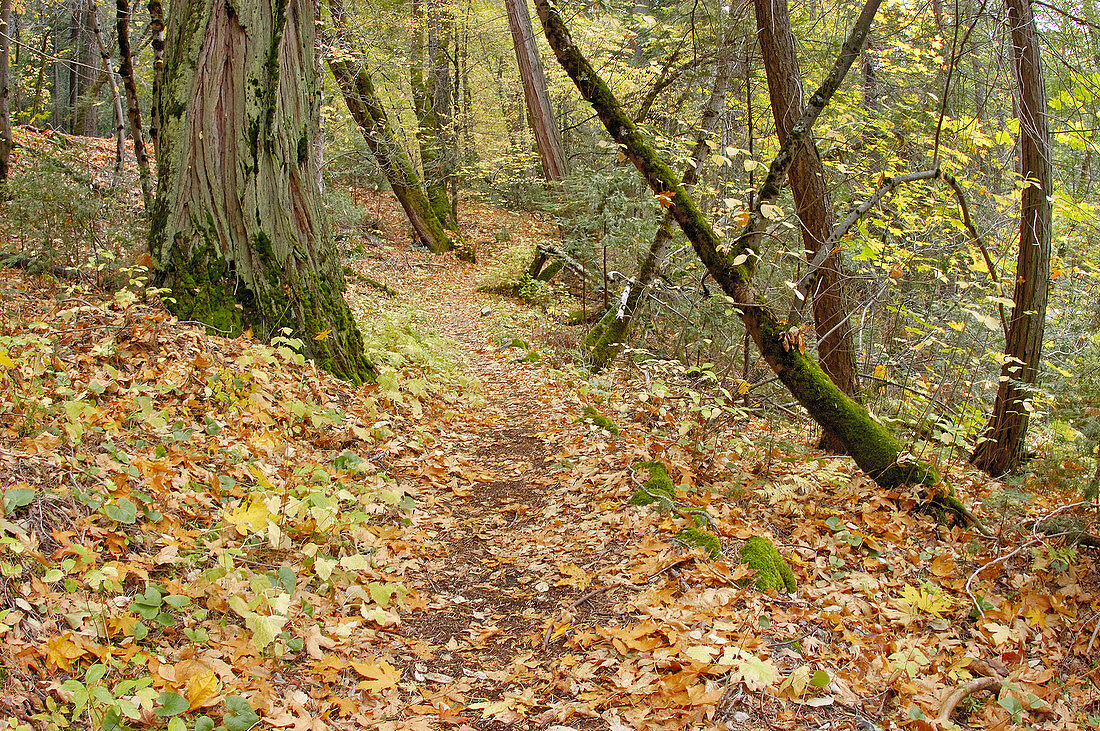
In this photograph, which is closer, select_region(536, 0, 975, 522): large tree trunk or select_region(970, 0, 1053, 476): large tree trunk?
select_region(536, 0, 975, 522): large tree trunk

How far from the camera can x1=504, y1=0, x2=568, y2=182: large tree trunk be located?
1180 centimetres

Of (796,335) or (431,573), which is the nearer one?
(431,573)

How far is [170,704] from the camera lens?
91.1 inches

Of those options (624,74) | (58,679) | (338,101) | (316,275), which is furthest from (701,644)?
(338,101)

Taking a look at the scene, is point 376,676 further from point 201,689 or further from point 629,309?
point 629,309

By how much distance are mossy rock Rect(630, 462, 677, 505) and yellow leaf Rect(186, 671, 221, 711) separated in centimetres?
276

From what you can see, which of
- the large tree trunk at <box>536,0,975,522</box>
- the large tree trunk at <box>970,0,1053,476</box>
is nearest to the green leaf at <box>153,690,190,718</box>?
the large tree trunk at <box>536,0,975,522</box>

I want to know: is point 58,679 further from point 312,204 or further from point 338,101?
point 338,101

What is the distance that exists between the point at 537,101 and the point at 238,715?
37.1ft

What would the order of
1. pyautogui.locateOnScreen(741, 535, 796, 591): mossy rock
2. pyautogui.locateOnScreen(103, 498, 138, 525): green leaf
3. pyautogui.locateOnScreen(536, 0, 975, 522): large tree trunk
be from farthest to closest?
pyautogui.locateOnScreen(536, 0, 975, 522): large tree trunk
pyautogui.locateOnScreen(741, 535, 796, 591): mossy rock
pyautogui.locateOnScreen(103, 498, 138, 525): green leaf

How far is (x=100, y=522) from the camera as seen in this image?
3.02 metres

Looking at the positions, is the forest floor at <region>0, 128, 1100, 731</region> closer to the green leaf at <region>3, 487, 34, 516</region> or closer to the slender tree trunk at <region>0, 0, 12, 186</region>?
the green leaf at <region>3, 487, 34, 516</region>

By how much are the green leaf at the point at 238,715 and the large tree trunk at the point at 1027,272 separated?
18.4 feet

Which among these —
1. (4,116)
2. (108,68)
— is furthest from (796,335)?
(4,116)
